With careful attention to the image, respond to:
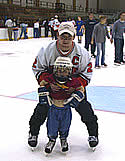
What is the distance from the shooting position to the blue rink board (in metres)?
3.84

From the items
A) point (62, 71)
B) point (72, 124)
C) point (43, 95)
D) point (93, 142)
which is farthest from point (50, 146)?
point (72, 124)

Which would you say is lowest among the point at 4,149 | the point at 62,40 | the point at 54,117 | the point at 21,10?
the point at 4,149

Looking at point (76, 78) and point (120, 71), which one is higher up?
point (76, 78)

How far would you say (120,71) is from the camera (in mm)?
6895

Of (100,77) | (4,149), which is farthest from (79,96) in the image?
(100,77)

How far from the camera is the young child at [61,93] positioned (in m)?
2.10

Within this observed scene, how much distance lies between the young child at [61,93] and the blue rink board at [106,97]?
1615 mm

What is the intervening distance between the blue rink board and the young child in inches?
63.6

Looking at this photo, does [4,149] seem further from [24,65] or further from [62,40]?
[24,65]

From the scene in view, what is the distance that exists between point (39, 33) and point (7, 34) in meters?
3.87

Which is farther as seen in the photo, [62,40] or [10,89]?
[10,89]

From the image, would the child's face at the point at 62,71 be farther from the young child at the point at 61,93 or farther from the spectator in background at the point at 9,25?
the spectator in background at the point at 9,25

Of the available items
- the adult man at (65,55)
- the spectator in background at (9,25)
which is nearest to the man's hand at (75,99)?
the adult man at (65,55)

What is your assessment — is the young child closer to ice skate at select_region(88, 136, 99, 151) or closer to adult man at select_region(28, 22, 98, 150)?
adult man at select_region(28, 22, 98, 150)
